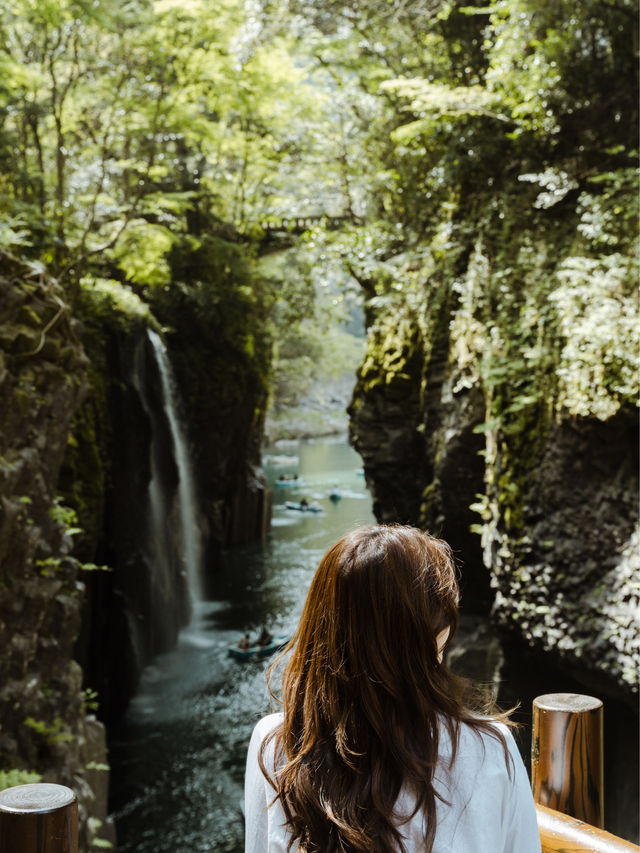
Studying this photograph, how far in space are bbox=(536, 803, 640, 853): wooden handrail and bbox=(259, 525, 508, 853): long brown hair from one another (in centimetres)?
66

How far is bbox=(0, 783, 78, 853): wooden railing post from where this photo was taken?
4.11 ft

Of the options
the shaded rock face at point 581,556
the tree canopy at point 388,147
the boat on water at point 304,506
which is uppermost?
the tree canopy at point 388,147

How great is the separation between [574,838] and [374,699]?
84 centimetres

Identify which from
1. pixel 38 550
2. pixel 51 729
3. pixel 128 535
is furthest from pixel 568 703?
pixel 128 535

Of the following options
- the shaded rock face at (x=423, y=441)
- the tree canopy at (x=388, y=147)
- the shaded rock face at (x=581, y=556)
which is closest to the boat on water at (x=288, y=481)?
the tree canopy at (x=388, y=147)

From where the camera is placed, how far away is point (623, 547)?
582 centimetres

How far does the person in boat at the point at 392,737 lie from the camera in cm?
119

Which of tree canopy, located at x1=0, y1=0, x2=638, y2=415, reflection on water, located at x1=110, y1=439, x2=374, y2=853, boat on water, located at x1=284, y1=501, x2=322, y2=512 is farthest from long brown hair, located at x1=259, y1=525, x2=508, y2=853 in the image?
boat on water, located at x1=284, y1=501, x2=322, y2=512

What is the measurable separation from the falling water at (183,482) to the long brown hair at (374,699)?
44.8 feet

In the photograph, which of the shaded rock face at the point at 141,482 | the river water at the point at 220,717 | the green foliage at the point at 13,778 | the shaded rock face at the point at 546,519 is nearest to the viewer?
the green foliage at the point at 13,778

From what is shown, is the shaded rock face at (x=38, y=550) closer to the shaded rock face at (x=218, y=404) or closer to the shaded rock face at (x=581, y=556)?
the shaded rock face at (x=581, y=556)

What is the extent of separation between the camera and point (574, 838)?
5.52 feet

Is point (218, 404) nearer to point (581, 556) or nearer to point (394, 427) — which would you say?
point (394, 427)

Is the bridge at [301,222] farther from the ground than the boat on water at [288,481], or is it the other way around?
the bridge at [301,222]
